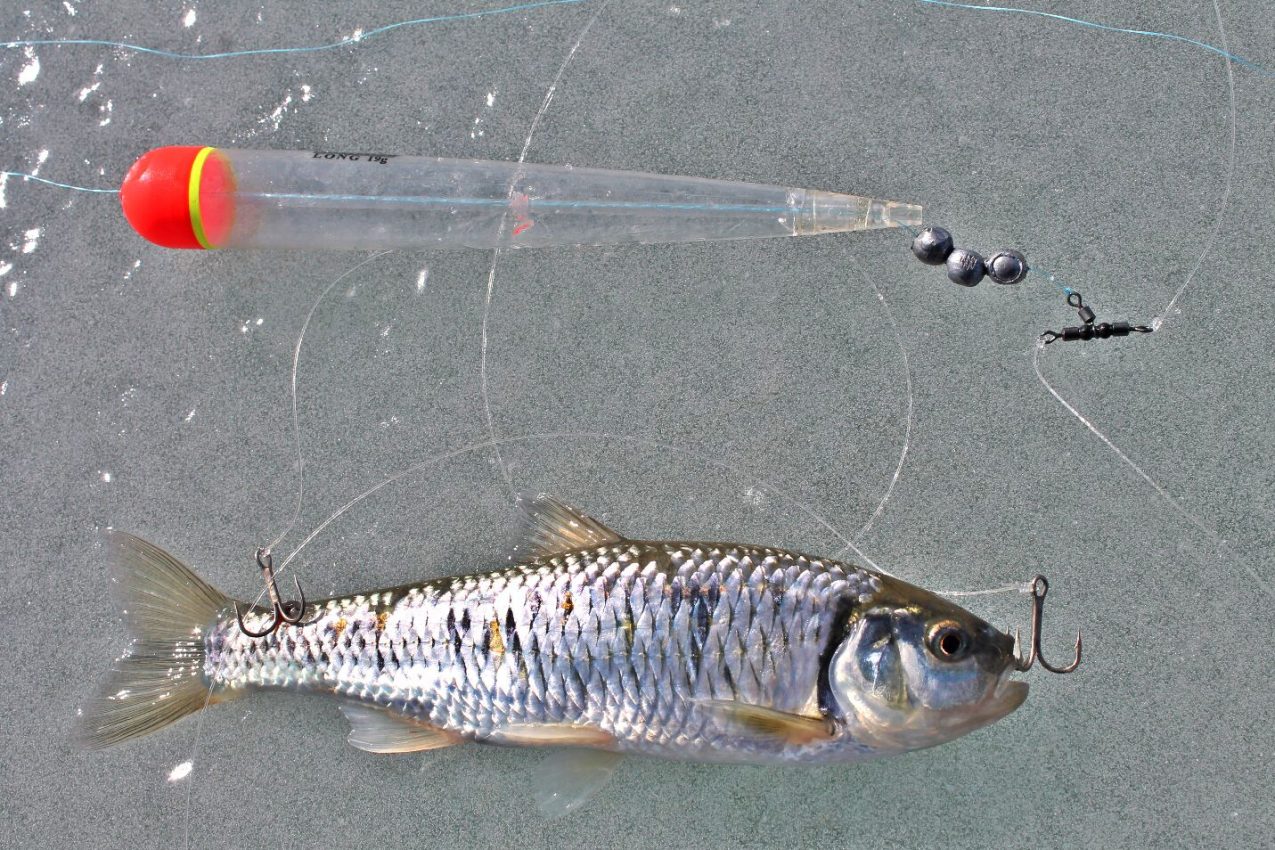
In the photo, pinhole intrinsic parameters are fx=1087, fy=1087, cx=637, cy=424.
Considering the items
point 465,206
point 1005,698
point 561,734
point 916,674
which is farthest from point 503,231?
point 1005,698

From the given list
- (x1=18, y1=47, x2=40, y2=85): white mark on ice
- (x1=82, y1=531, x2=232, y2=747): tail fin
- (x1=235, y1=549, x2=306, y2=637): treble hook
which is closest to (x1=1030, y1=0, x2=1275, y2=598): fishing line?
(x1=235, y1=549, x2=306, y2=637): treble hook

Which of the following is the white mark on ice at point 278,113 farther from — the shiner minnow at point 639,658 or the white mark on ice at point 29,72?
the shiner minnow at point 639,658

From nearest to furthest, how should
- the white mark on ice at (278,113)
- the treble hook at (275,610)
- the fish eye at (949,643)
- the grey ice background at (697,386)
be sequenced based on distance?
the fish eye at (949,643)
the treble hook at (275,610)
the grey ice background at (697,386)
the white mark on ice at (278,113)

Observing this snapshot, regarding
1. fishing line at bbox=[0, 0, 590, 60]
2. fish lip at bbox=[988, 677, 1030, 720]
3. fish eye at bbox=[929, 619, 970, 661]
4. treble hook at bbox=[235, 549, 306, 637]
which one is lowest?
treble hook at bbox=[235, 549, 306, 637]

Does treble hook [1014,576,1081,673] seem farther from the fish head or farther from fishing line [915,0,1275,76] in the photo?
fishing line [915,0,1275,76]

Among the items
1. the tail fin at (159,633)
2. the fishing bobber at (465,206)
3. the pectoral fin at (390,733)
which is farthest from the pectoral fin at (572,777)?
the fishing bobber at (465,206)
